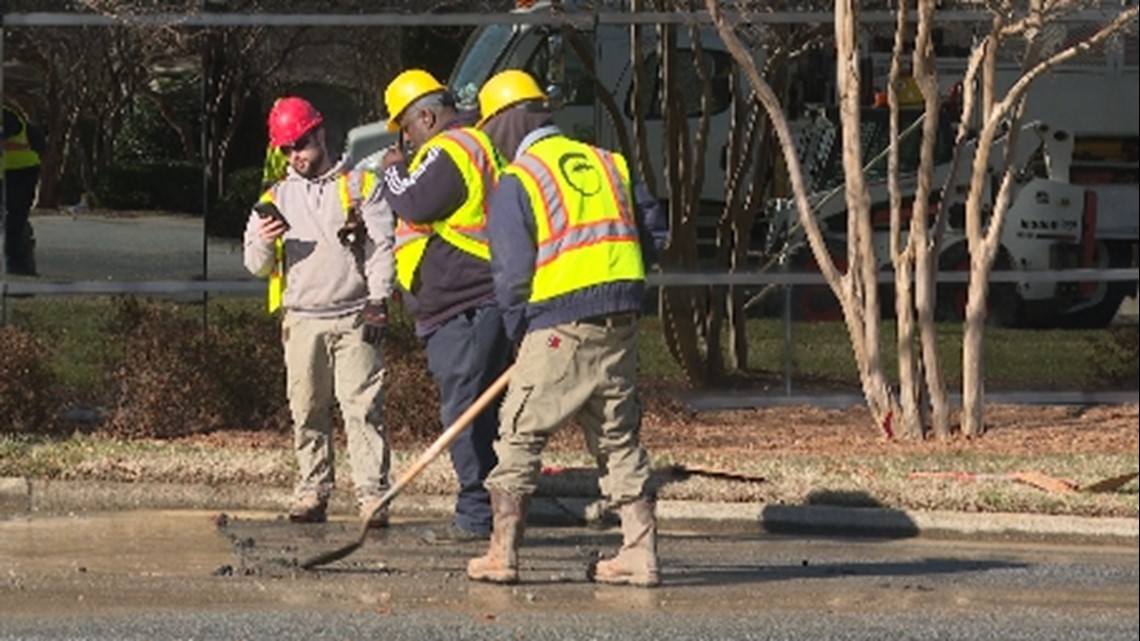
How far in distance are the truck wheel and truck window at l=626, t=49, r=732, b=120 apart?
8.48ft

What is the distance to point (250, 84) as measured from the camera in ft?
48.9

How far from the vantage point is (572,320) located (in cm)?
969

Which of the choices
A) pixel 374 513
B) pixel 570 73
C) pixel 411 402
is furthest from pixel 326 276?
pixel 570 73

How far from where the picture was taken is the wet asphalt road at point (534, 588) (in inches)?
359

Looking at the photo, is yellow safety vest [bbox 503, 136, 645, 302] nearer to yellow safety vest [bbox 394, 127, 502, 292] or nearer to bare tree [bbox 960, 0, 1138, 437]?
yellow safety vest [bbox 394, 127, 502, 292]

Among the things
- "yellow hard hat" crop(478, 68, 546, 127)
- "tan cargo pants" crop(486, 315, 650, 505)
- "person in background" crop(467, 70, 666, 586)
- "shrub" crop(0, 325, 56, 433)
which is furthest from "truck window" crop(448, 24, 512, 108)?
"tan cargo pants" crop(486, 315, 650, 505)

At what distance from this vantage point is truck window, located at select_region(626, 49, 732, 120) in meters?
15.4

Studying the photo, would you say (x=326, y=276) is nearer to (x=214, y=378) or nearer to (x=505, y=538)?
(x=505, y=538)

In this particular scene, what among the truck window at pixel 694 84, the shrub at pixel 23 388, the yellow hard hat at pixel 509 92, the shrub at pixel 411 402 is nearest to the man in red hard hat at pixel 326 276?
the yellow hard hat at pixel 509 92

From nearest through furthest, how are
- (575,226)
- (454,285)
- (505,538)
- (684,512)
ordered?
1. (575,226)
2. (505,538)
3. (454,285)
4. (684,512)

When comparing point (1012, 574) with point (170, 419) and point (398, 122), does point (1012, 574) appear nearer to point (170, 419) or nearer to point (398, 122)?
point (398, 122)

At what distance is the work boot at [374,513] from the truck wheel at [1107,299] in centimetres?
621

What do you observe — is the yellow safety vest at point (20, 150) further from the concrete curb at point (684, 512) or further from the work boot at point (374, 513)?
the work boot at point (374, 513)

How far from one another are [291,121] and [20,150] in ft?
13.9
